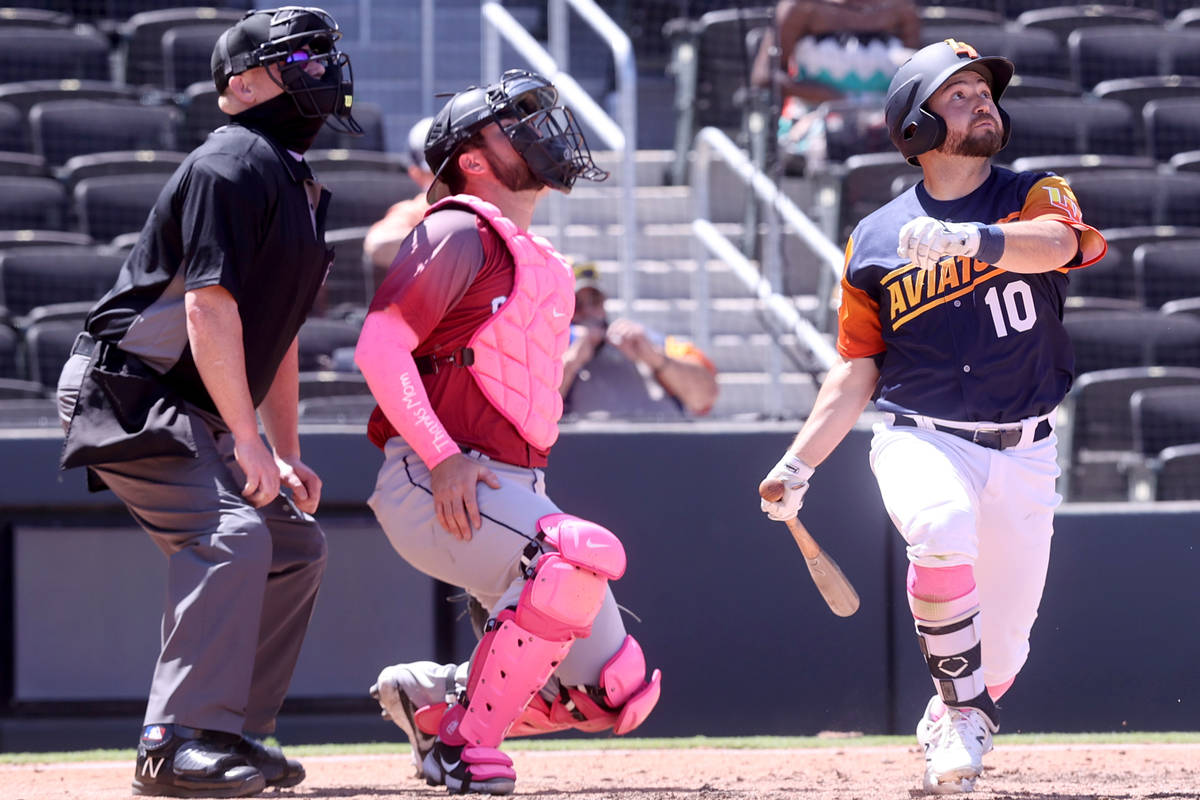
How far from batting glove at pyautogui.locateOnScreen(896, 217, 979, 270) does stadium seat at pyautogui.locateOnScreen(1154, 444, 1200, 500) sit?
10.6 feet

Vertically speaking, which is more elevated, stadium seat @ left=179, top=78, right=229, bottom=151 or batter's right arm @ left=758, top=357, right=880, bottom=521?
stadium seat @ left=179, top=78, right=229, bottom=151

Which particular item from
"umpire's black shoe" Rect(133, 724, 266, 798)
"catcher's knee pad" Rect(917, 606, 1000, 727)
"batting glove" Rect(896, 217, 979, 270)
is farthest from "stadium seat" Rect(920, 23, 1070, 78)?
"umpire's black shoe" Rect(133, 724, 266, 798)

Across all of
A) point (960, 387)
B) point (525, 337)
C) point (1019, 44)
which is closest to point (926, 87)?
point (960, 387)

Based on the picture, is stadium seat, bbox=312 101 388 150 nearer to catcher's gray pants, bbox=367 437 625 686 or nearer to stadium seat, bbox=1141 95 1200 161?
stadium seat, bbox=1141 95 1200 161

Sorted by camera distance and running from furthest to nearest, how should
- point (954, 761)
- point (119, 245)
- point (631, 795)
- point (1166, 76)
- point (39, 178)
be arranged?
point (1166, 76)
point (39, 178)
point (119, 245)
point (631, 795)
point (954, 761)

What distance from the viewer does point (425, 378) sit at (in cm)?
370

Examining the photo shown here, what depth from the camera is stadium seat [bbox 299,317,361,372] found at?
19.9ft

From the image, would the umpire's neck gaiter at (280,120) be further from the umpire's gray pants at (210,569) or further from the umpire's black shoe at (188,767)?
the umpire's black shoe at (188,767)

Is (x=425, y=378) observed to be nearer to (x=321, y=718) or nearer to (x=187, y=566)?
(x=187, y=566)

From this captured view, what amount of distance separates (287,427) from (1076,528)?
105 inches

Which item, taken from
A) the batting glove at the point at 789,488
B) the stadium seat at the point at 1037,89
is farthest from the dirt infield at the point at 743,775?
the stadium seat at the point at 1037,89

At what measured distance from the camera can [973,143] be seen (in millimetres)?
3527

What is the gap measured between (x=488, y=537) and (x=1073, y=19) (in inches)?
288

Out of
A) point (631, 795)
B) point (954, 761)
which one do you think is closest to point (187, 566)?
point (631, 795)
